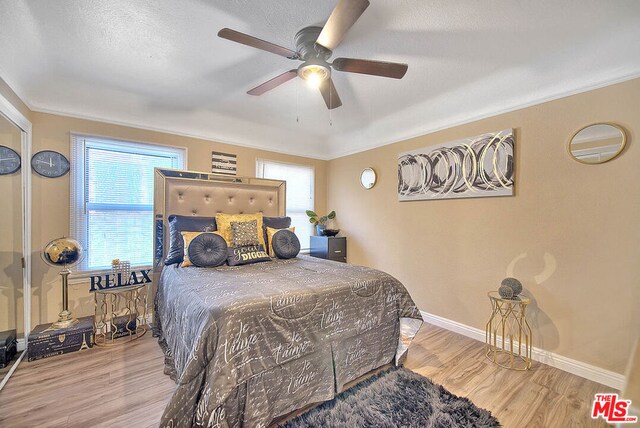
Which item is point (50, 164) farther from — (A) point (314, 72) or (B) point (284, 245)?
(A) point (314, 72)

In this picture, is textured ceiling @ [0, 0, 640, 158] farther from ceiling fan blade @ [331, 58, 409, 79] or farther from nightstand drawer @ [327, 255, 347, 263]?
nightstand drawer @ [327, 255, 347, 263]

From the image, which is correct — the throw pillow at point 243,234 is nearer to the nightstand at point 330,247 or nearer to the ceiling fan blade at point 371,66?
the nightstand at point 330,247

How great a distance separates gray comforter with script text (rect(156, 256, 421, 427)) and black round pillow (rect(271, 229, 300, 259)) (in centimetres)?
55

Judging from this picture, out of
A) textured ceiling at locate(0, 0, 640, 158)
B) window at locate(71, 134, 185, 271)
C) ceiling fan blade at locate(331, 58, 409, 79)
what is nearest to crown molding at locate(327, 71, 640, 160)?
textured ceiling at locate(0, 0, 640, 158)

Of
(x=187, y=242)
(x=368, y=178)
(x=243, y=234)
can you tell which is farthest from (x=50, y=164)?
(x=368, y=178)

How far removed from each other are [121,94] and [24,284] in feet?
6.55

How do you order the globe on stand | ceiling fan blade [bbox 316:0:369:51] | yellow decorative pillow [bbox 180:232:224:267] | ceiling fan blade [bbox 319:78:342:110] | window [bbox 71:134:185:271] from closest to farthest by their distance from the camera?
ceiling fan blade [bbox 316:0:369:51], ceiling fan blade [bbox 319:78:342:110], the globe on stand, yellow decorative pillow [bbox 180:232:224:267], window [bbox 71:134:185:271]

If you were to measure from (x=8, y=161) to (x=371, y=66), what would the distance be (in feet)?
10.0

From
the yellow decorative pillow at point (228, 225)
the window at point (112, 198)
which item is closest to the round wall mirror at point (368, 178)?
the yellow decorative pillow at point (228, 225)

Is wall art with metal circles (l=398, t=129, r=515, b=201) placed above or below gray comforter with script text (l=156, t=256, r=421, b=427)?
above

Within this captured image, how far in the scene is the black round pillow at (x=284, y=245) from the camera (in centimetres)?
284

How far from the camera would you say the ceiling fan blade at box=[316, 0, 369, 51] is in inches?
51.4

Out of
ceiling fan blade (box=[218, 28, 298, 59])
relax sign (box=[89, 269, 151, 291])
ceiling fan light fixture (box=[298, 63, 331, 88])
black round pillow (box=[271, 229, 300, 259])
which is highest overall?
ceiling fan blade (box=[218, 28, 298, 59])

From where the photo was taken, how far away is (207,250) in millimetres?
2424
